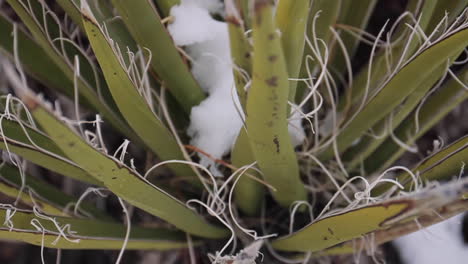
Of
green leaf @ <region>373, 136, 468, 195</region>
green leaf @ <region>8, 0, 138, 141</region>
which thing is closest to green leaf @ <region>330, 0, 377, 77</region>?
green leaf @ <region>373, 136, 468, 195</region>

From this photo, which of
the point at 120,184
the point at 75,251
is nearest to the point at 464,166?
the point at 120,184

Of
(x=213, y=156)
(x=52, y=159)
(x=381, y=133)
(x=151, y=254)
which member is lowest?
(x=151, y=254)

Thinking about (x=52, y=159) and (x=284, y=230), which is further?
(x=284, y=230)

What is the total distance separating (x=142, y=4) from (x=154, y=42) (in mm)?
57

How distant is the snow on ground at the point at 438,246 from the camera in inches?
33.4

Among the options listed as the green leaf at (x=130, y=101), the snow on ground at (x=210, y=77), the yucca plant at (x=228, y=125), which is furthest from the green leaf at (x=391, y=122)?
the green leaf at (x=130, y=101)

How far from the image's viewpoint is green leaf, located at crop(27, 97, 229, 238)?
0.40 meters

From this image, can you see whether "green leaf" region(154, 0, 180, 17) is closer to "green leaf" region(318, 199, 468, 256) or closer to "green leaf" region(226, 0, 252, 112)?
"green leaf" region(226, 0, 252, 112)

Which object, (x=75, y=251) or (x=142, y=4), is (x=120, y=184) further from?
(x=75, y=251)

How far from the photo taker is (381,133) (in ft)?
2.39

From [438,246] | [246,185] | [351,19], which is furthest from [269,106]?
[438,246]

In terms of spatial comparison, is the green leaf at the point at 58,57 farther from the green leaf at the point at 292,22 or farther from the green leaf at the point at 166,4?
the green leaf at the point at 292,22

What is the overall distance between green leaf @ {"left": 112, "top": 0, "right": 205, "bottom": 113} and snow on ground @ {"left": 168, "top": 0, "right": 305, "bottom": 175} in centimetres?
2

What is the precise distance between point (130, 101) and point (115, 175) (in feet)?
0.31
